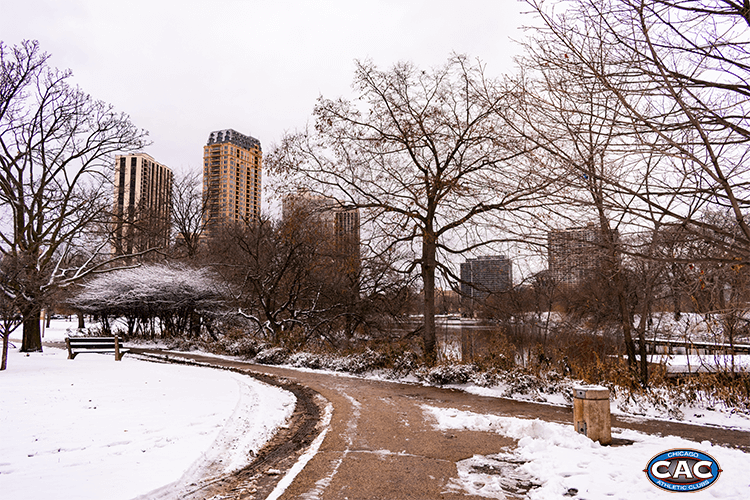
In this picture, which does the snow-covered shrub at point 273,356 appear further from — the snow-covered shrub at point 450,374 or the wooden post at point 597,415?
the wooden post at point 597,415

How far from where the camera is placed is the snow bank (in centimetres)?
458

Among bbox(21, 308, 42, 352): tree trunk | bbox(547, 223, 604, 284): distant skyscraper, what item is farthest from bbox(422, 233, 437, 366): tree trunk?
bbox(21, 308, 42, 352): tree trunk

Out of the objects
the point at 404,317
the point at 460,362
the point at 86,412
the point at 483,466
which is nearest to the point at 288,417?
the point at 86,412

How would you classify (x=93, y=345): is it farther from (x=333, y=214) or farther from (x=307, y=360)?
(x=333, y=214)

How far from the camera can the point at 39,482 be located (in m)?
4.43

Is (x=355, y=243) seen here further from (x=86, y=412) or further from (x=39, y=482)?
(x=39, y=482)

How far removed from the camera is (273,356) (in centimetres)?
1727

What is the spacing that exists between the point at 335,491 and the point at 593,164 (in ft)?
14.0

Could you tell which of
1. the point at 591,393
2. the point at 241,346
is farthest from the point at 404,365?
the point at 241,346

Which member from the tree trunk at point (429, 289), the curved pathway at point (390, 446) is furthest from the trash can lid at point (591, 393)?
the tree trunk at point (429, 289)

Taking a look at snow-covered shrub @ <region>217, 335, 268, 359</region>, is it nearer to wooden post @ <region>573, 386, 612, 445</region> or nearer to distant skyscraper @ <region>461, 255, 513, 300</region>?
distant skyscraper @ <region>461, 255, 513, 300</region>

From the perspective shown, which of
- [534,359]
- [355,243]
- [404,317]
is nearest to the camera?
[534,359]

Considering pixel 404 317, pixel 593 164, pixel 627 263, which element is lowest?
pixel 404 317

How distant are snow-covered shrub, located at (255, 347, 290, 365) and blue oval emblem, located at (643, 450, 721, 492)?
46.3ft
